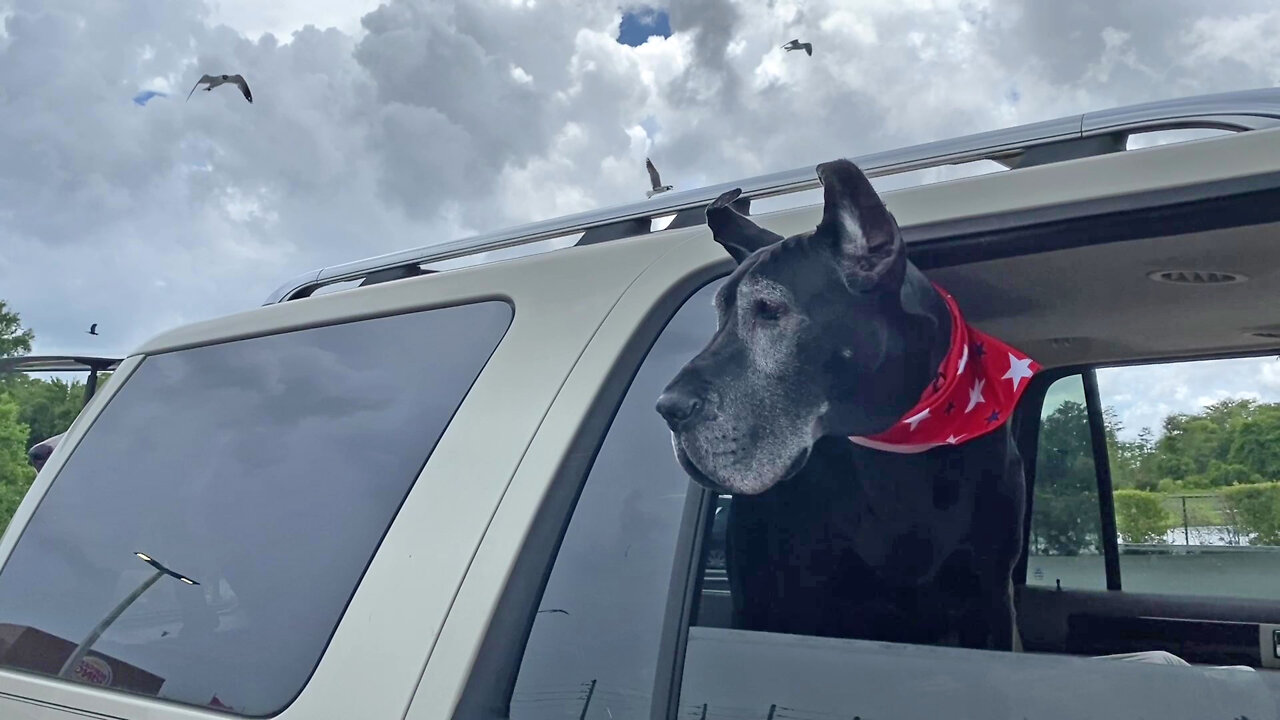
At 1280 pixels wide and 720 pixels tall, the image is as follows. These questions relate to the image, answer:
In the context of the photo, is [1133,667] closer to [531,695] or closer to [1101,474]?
[531,695]

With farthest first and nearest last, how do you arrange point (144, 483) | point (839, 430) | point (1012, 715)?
1. point (144, 483)
2. point (839, 430)
3. point (1012, 715)

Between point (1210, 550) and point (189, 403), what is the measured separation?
7.57 ft

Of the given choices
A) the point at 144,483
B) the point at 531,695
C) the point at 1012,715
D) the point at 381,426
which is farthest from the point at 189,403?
the point at 1012,715

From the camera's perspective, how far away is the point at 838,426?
1.66 metres

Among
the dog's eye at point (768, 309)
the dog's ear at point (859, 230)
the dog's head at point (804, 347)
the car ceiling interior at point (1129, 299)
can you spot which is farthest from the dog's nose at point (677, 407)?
the car ceiling interior at point (1129, 299)

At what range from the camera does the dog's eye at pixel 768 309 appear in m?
1.67

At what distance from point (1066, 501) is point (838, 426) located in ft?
4.98

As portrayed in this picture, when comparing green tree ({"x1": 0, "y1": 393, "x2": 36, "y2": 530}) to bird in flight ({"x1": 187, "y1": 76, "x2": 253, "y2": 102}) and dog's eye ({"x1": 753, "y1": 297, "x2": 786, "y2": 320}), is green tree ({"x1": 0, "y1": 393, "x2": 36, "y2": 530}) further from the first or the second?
dog's eye ({"x1": 753, "y1": 297, "x2": 786, "y2": 320})

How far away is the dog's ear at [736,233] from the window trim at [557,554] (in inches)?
1.0

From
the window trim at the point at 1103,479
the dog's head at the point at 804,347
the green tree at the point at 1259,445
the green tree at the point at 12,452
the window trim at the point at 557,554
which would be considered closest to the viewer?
the window trim at the point at 557,554

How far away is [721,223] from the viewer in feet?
5.74

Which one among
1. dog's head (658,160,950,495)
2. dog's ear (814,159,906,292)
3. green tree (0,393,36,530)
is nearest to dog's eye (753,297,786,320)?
dog's head (658,160,950,495)

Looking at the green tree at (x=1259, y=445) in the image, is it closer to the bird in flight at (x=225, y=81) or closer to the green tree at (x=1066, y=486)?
the green tree at (x=1066, y=486)

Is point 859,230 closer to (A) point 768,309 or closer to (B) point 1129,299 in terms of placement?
Answer: (A) point 768,309
